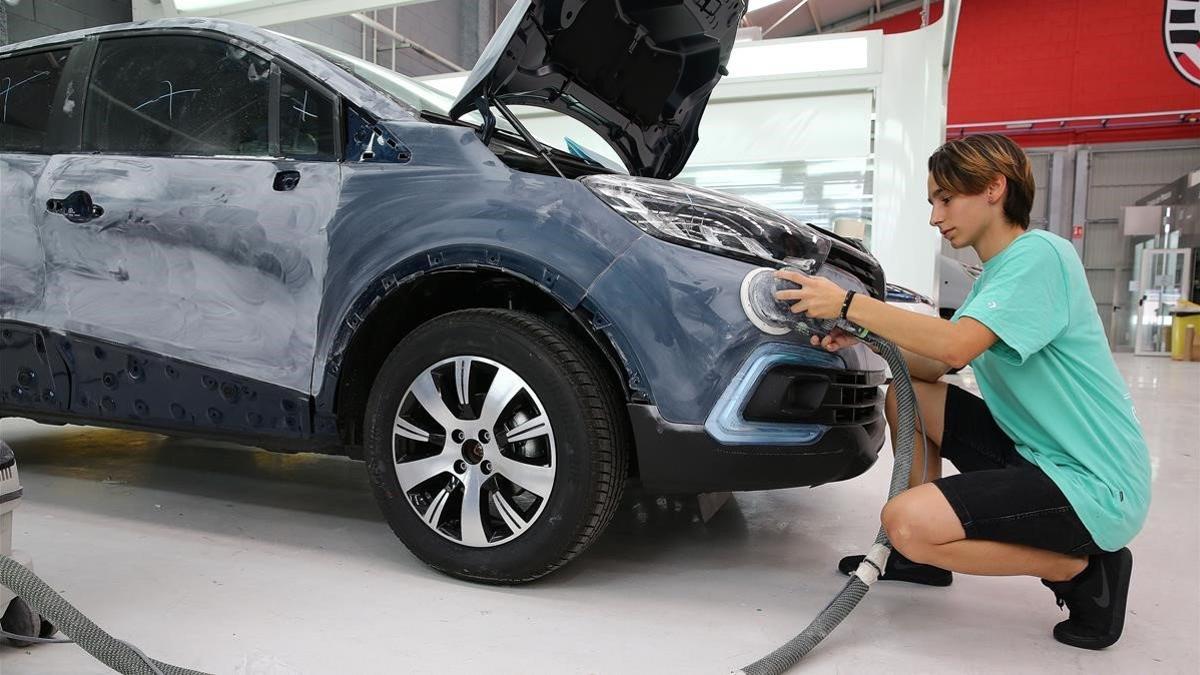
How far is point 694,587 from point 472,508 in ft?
1.78

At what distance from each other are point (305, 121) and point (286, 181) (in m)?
0.15

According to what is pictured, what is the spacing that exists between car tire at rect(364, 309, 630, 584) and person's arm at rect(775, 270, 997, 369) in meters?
0.44

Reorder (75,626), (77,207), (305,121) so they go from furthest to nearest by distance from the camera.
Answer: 1. (77,207)
2. (305,121)
3. (75,626)

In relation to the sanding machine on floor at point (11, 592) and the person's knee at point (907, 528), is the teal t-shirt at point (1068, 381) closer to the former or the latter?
the person's knee at point (907, 528)

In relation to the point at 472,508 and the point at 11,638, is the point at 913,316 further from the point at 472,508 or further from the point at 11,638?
the point at 11,638

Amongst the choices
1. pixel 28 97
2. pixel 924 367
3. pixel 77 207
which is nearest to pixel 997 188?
pixel 924 367

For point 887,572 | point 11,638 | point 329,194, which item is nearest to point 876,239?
point 887,572

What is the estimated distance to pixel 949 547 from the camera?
1599 mm

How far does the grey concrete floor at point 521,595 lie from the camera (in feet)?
4.92

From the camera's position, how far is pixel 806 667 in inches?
58.2

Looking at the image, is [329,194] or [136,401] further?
[136,401]

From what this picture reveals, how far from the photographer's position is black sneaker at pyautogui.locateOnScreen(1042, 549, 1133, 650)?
1.61m

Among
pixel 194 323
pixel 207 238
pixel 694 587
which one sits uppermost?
pixel 207 238

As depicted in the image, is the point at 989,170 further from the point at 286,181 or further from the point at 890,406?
the point at 286,181
